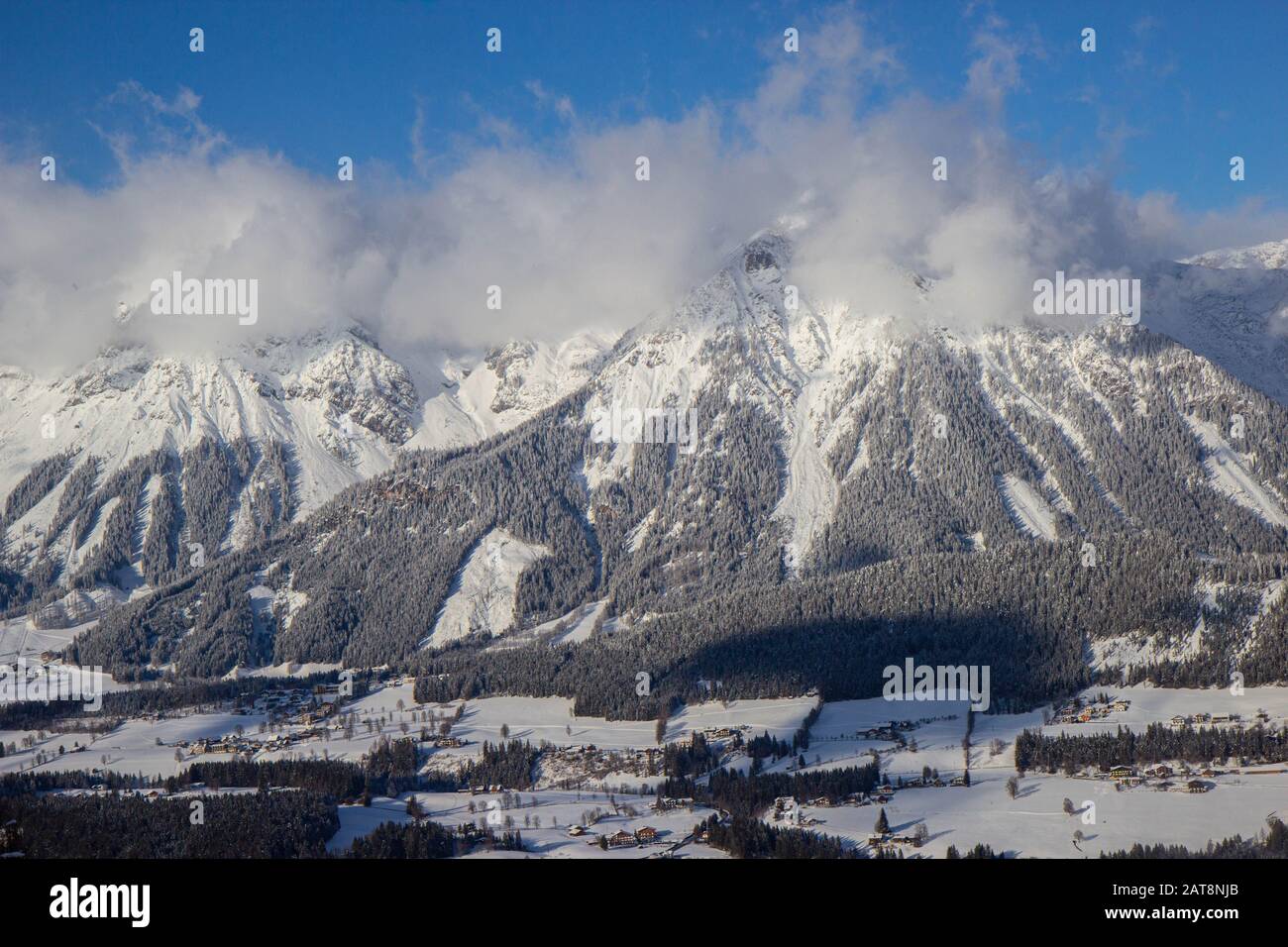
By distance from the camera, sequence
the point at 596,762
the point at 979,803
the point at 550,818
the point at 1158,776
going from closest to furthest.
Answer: the point at 979,803 → the point at 1158,776 → the point at 550,818 → the point at 596,762

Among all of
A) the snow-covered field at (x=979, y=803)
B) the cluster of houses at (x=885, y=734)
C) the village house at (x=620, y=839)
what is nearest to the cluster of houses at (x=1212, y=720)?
the snow-covered field at (x=979, y=803)

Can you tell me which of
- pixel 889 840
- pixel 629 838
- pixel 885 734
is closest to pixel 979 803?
pixel 889 840

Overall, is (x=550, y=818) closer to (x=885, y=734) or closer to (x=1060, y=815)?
(x=1060, y=815)

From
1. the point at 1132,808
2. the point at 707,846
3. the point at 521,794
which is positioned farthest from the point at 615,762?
the point at 1132,808

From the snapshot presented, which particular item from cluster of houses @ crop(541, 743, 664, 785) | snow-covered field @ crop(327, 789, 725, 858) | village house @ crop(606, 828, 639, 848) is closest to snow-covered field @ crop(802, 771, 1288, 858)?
snow-covered field @ crop(327, 789, 725, 858)

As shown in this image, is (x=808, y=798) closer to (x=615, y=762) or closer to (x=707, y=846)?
(x=707, y=846)

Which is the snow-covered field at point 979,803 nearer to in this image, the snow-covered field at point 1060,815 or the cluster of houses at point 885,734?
the snow-covered field at point 1060,815

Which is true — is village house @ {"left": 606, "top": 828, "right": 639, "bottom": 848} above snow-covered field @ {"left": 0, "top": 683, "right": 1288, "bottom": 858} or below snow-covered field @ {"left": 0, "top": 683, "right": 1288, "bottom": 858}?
below

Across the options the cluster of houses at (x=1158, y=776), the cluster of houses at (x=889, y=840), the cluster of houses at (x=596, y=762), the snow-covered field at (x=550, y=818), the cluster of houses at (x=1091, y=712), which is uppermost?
the cluster of houses at (x=1091, y=712)

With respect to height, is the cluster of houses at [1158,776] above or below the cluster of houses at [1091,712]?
below

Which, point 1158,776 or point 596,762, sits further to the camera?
point 596,762

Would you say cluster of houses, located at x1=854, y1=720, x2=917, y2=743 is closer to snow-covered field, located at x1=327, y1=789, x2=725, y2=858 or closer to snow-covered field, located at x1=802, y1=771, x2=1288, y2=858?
snow-covered field, located at x1=802, y1=771, x2=1288, y2=858

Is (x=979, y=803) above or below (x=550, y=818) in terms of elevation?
above
